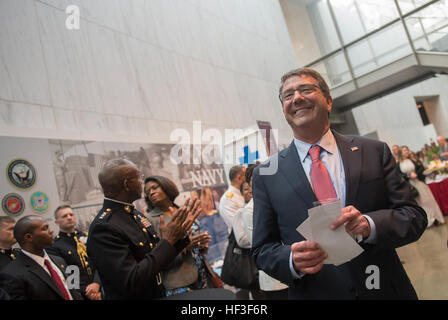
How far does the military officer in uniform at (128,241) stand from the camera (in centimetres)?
155

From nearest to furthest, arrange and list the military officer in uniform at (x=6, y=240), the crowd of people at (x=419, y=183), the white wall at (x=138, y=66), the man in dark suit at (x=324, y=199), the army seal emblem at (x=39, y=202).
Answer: the man in dark suit at (x=324, y=199)
the military officer in uniform at (x=6, y=240)
the army seal emblem at (x=39, y=202)
the white wall at (x=138, y=66)
the crowd of people at (x=419, y=183)

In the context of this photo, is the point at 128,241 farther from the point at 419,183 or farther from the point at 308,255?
the point at 419,183

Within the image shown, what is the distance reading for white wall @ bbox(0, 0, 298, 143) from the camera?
3.76 m

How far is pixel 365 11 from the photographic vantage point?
1002cm

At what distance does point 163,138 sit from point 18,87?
209 centimetres

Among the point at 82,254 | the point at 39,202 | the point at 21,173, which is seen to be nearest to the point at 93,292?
the point at 82,254

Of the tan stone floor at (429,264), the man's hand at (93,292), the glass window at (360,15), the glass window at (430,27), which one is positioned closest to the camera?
the man's hand at (93,292)

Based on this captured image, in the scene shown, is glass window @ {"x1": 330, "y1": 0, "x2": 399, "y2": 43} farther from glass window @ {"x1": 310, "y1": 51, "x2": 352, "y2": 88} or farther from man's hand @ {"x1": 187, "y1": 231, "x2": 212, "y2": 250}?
man's hand @ {"x1": 187, "y1": 231, "x2": 212, "y2": 250}

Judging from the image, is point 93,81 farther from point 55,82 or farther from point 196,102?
point 196,102

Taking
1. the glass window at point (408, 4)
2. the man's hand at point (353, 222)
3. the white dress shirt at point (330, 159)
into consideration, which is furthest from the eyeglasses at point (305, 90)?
the glass window at point (408, 4)

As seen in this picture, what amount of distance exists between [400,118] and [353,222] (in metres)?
12.5

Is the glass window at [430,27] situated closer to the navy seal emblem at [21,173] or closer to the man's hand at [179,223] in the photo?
the man's hand at [179,223]

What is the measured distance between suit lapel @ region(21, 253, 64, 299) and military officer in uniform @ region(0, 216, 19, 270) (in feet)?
2.27

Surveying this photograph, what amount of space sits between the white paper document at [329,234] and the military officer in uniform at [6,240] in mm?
2650
